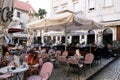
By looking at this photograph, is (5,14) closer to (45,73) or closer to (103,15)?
(45,73)

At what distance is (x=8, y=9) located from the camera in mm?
4656

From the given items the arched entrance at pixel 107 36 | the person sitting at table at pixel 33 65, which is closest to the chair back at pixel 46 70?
the person sitting at table at pixel 33 65

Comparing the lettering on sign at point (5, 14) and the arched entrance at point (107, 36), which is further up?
the lettering on sign at point (5, 14)

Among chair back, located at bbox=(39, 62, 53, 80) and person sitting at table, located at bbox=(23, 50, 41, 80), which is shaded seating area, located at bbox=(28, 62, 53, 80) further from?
person sitting at table, located at bbox=(23, 50, 41, 80)

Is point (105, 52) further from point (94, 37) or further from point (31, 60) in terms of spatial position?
point (31, 60)

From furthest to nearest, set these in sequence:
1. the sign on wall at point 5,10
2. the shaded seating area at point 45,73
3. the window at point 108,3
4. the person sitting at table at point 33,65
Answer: the window at point 108,3 → the person sitting at table at point 33,65 → the shaded seating area at point 45,73 → the sign on wall at point 5,10

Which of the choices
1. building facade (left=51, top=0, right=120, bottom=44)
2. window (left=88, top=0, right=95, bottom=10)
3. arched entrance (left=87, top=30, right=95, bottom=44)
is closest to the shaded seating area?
building facade (left=51, top=0, right=120, bottom=44)

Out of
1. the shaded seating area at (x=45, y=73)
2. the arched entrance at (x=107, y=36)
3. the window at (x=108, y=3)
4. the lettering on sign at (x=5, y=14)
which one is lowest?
the shaded seating area at (x=45, y=73)

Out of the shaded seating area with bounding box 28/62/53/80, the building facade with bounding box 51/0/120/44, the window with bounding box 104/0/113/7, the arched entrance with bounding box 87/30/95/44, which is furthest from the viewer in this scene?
the arched entrance with bounding box 87/30/95/44

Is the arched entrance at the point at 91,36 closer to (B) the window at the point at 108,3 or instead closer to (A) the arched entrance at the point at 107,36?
(A) the arched entrance at the point at 107,36

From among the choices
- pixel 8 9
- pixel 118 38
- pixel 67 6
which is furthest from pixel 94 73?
pixel 67 6

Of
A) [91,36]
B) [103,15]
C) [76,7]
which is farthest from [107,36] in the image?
[76,7]

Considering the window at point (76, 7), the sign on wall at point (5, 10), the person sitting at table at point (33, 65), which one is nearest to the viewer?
the sign on wall at point (5, 10)

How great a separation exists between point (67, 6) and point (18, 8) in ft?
57.2
